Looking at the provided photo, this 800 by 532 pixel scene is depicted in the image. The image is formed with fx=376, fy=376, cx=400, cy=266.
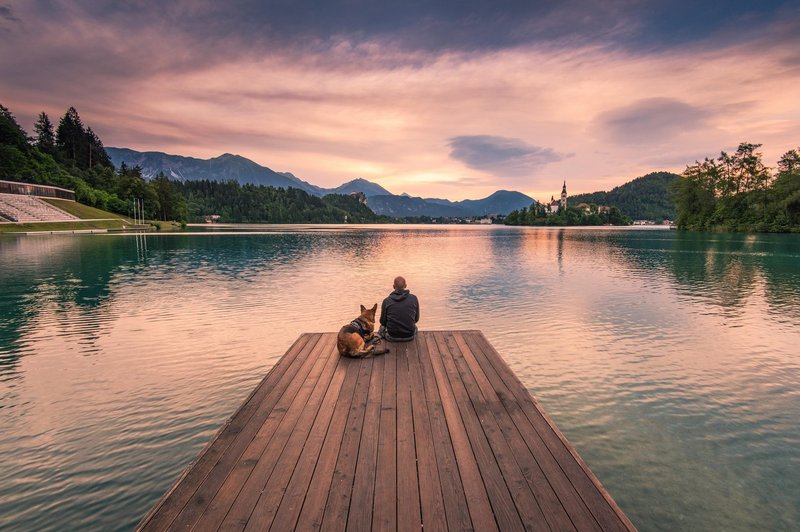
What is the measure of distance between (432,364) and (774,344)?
54.7ft

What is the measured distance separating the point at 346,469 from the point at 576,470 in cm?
345

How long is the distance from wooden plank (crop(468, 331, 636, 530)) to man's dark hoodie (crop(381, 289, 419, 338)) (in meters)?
3.95

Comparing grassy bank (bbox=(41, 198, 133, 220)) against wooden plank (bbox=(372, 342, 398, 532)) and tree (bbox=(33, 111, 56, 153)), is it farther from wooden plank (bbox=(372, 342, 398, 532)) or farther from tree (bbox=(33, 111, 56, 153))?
wooden plank (bbox=(372, 342, 398, 532))

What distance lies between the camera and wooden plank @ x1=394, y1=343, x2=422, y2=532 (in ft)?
15.1

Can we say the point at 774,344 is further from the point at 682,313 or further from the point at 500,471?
the point at 500,471

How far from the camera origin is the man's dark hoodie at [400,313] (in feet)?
38.4

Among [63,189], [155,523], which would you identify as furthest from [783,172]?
[63,189]

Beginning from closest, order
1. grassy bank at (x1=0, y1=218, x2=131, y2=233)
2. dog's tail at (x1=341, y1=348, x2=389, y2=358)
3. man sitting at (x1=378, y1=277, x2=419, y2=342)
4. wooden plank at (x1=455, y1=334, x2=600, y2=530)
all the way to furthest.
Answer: wooden plank at (x1=455, y1=334, x2=600, y2=530)
dog's tail at (x1=341, y1=348, x2=389, y2=358)
man sitting at (x1=378, y1=277, x2=419, y2=342)
grassy bank at (x1=0, y1=218, x2=131, y2=233)

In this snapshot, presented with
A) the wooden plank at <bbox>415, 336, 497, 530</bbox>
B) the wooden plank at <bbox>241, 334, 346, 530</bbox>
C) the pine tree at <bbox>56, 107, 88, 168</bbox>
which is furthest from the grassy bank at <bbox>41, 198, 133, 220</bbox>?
the wooden plank at <bbox>415, 336, 497, 530</bbox>

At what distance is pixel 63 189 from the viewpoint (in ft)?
422

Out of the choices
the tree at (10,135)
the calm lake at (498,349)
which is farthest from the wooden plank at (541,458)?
the tree at (10,135)

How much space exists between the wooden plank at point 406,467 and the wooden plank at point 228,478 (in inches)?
86.1

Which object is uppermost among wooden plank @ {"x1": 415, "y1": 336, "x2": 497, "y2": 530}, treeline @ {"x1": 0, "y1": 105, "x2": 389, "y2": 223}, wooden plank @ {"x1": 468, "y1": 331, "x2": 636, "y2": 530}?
treeline @ {"x1": 0, "y1": 105, "x2": 389, "y2": 223}

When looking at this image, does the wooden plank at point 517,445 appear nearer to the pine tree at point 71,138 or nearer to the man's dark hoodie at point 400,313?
the man's dark hoodie at point 400,313
